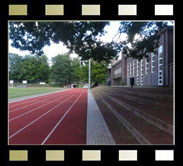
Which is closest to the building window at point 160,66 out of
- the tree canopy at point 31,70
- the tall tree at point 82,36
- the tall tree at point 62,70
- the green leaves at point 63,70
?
the tall tree at point 82,36

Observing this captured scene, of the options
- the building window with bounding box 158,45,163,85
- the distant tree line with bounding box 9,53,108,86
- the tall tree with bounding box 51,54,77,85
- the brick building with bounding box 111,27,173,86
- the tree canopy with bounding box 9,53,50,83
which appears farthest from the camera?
the tall tree with bounding box 51,54,77,85

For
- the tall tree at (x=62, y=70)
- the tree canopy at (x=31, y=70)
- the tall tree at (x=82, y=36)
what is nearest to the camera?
the tall tree at (x=82, y=36)

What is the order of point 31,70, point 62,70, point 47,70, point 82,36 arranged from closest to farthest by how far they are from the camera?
1. point 82,36
2. point 31,70
3. point 62,70
4. point 47,70

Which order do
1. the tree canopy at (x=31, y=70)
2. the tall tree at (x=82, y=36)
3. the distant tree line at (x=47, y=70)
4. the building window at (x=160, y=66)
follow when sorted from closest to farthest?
1. the tall tree at (x=82, y=36)
2. the building window at (x=160, y=66)
3. the tree canopy at (x=31, y=70)
4. the distant tree line at (x=47, y=70)

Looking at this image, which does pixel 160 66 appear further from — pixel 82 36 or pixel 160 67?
pixel 82 36

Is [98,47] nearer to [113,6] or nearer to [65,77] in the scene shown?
[113,6]

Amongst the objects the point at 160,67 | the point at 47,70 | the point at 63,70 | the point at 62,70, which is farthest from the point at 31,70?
the point at 160,67

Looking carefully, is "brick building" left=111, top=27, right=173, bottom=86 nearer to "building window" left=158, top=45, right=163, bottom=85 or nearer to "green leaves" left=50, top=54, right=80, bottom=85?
"building window" left=158, top=45, right=163, bottom=85

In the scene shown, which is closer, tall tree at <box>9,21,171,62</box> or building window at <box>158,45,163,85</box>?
tall tree at <box>9,21,171,62</box>

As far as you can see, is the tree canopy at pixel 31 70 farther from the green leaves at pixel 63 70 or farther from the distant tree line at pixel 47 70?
the green leaves at pixel 63 70

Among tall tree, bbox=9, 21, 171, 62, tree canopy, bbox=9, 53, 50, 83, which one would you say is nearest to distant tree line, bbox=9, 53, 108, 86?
tree canopy, bbox=9, 53, 50, 83

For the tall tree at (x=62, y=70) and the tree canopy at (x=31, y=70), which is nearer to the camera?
the tree canopy at (x=31, y=70)
